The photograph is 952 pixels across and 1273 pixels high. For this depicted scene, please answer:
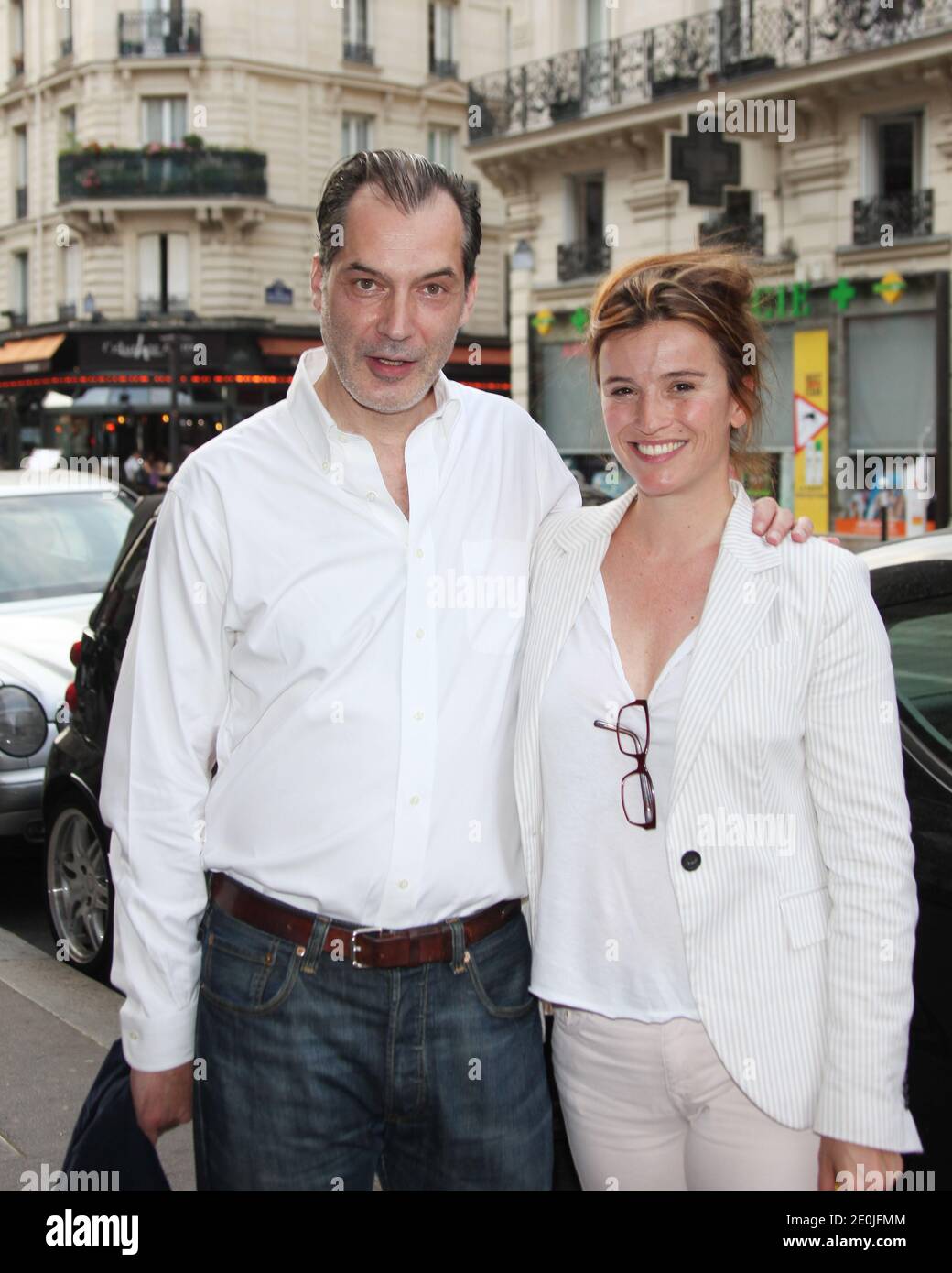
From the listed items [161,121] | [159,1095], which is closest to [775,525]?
[159,1095]

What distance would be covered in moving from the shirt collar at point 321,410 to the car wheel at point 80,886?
3177 millimetres

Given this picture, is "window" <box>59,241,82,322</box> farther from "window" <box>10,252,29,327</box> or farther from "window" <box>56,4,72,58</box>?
"window" <box>56,4,72,58</box>

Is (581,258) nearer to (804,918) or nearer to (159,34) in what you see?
(159,34)

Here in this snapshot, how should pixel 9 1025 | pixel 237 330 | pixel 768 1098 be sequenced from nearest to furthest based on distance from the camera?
pixel 768 1098, pixel 9 1025, pixel 237 330

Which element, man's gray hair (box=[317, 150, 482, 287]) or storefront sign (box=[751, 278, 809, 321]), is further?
storefront sign (box=[751, 278, 809, 321])

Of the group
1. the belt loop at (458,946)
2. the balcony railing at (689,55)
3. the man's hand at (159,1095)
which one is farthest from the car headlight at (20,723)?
the balcony railing at (689,55)

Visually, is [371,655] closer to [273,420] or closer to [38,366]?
[273,420]

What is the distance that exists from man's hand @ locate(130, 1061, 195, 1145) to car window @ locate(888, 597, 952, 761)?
155cm

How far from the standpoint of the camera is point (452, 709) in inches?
89.3

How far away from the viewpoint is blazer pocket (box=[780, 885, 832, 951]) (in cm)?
217

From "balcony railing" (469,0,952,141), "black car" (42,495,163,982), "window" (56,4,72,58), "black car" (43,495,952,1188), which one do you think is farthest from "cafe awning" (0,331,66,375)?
"black car" (43,495,952,1188)

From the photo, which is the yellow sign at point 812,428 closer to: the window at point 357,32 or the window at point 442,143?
the window at point 442,143
